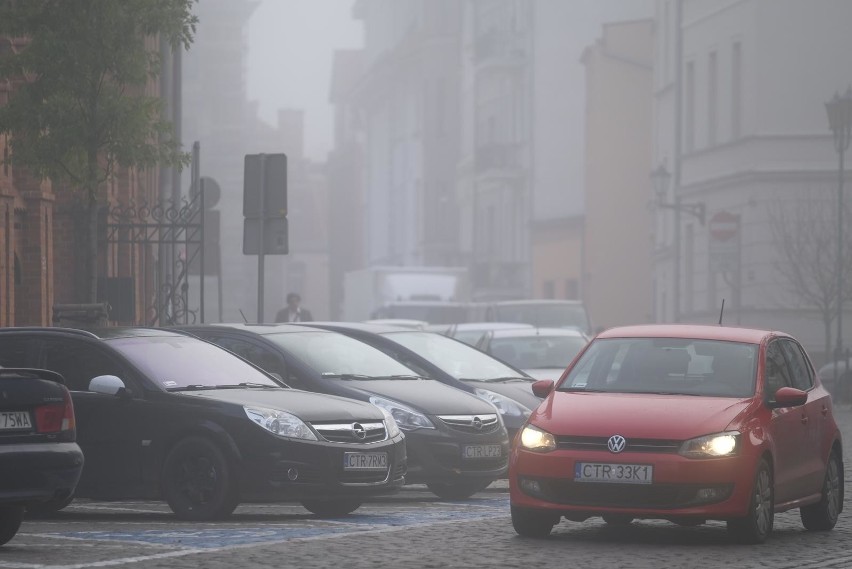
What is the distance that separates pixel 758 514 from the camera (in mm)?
12469

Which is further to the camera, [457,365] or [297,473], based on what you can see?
[457,365]

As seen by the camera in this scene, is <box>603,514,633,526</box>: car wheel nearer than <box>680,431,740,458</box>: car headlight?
No

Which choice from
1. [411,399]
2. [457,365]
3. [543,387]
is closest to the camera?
[543,387]

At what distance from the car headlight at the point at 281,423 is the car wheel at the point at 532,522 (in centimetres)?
184

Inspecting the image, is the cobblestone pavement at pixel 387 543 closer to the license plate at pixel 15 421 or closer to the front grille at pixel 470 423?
the license plate at pixel 15 421

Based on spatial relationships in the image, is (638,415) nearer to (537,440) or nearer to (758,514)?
(537,440)

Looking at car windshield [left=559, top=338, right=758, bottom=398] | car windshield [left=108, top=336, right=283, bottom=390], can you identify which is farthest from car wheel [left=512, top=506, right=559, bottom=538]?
car windshield [left=108, top=336, right=283, bottom=390]

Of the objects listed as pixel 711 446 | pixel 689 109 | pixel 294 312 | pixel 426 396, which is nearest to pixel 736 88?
pixel 689 109

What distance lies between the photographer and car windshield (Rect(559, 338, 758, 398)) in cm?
1312

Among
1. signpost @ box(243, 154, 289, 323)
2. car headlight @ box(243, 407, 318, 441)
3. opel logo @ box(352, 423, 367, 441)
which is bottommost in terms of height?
opel logo @ box(352, 423, 367, 441)

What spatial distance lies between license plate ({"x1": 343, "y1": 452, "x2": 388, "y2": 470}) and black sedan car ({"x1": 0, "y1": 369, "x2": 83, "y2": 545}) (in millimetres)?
2701

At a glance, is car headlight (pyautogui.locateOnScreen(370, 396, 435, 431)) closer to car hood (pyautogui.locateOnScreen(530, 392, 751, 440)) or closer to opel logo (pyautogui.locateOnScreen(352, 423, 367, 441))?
opel logo (pyautogui.locateOnScreen(352, 423, 367, 441))

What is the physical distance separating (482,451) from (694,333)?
3.35 m

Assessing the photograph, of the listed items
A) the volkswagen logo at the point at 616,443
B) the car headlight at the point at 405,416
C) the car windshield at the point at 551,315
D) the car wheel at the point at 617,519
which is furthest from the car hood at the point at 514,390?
the car windshield at the point at 551,315
